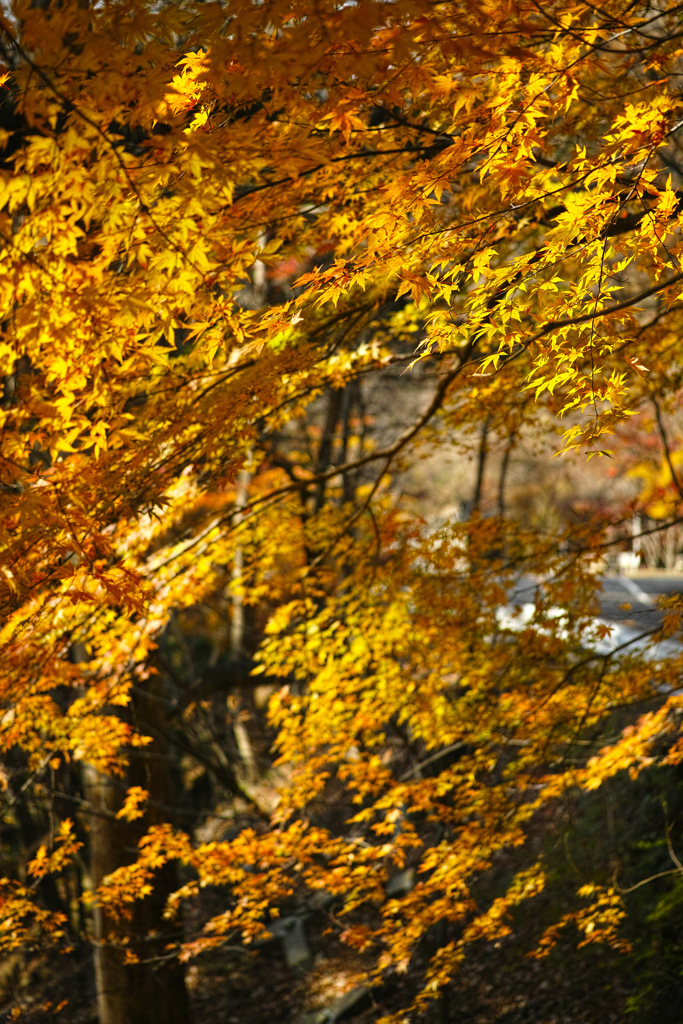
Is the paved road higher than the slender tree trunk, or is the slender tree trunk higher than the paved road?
the paved road

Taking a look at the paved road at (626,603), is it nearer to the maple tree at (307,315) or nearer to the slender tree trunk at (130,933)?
the maple tree at (307,315)

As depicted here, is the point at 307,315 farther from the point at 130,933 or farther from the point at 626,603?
the point at 626,603

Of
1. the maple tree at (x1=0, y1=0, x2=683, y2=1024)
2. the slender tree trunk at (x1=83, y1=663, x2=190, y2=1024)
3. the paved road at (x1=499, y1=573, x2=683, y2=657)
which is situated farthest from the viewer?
the paved road at (x1=499, y1=573, x2=683, y2=657)

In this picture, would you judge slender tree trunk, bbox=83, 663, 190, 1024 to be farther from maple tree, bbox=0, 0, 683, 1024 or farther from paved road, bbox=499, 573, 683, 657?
paved road, bbox=499, 573, 683, 657

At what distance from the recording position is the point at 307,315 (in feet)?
13.9

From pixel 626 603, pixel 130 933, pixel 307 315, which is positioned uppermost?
pixel 307 315

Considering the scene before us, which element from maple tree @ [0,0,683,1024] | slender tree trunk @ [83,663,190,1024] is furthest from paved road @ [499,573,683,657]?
slender tree trunk @ [83,663,190,1024]

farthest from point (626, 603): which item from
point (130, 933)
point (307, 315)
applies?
point (307, 315)

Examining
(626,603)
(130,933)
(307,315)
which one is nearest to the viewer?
(307,315)

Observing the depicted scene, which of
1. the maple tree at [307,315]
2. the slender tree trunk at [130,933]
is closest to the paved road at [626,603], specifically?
the maple tree at [307,315]

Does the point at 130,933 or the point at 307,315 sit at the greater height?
the point at 307,315

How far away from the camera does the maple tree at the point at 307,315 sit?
7.90 feet

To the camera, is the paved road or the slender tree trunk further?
the paved road

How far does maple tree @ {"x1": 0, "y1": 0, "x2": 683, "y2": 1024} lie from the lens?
7.90 ft
